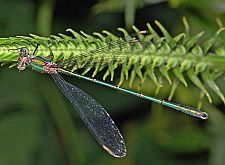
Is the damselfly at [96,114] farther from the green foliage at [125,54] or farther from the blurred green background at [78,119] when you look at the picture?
the blurred green background at [78,119]

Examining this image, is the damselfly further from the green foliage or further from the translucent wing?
the green foliage

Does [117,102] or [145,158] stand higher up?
[117,102]

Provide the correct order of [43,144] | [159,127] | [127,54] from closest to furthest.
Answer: [127,54], [159,127], [43,144]

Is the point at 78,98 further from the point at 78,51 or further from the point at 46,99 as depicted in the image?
the point at 46,99

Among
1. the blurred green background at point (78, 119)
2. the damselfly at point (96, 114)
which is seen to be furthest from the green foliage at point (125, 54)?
the blurred green background at point (78, 119)

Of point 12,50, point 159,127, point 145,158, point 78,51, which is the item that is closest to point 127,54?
point 78,51

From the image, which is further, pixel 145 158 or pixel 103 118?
pixel 145 158
